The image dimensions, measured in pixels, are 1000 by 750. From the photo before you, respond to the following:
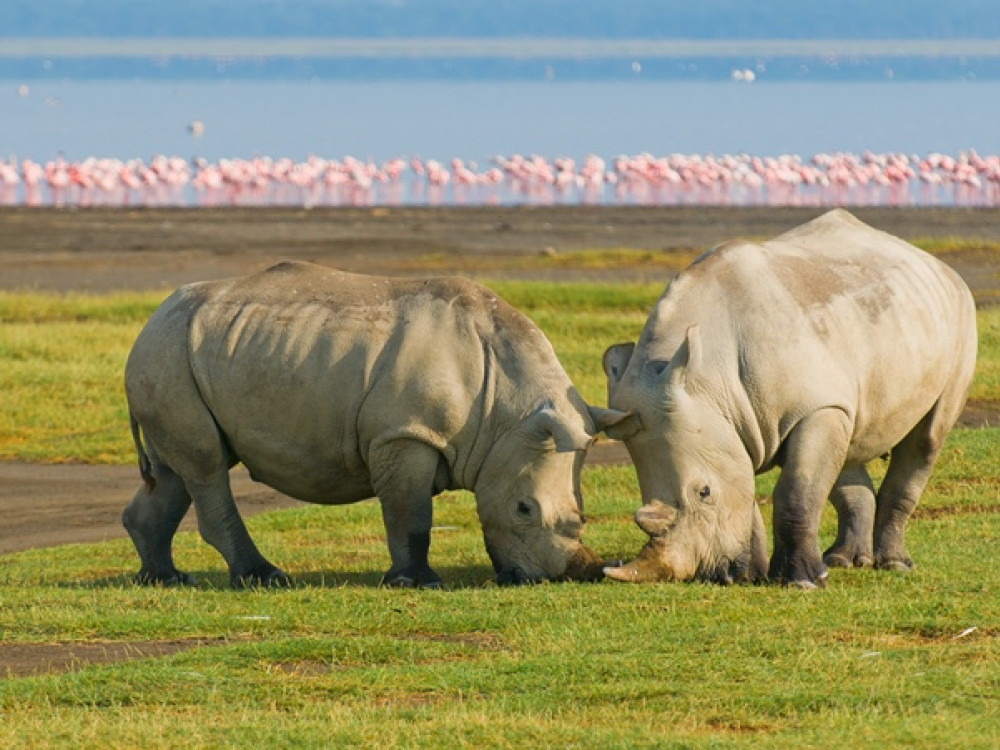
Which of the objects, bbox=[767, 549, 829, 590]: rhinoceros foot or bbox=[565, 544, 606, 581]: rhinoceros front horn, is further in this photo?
bbox=[565, 544, 606, 581]: rhinoceros front horn

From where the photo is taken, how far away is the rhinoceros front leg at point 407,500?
39.6ft

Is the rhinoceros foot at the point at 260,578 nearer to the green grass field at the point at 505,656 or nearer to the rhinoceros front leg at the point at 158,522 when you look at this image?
the green grass field at the point at 505,656

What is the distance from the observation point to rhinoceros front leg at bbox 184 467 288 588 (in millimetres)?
12500

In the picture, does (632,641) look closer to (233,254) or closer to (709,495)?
(709,495)

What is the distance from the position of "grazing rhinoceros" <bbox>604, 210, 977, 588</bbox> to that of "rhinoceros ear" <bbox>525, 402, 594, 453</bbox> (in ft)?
0.72

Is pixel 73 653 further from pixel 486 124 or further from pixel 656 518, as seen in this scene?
pixel 486 124

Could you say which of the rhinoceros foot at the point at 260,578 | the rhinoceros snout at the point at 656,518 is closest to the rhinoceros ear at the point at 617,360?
the rhinoceros snout at the point at 656,518

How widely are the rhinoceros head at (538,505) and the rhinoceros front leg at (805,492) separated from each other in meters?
1.02

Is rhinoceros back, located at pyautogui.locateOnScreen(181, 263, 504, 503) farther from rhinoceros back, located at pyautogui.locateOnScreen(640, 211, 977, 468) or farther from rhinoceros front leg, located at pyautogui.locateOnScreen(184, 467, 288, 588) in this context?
rhinoceros back, located at pyautogui.locateOnScreen(640, 211, 977, 468)

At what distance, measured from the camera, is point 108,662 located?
10.0 meters

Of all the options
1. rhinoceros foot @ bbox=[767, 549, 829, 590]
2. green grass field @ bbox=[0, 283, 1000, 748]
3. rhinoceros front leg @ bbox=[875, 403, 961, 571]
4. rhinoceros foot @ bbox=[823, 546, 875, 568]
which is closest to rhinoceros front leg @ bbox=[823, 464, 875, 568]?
rhinoceros foot @ bbox=[823, 546, 875, 568]

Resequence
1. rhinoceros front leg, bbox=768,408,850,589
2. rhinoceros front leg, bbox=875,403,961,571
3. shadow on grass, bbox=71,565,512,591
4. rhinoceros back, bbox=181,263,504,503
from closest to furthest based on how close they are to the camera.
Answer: rhinoceros front leg, bbox=768,408,850,589 < rhinoceros back, bbox=181,263,504,503 < shadow on grass, bbox=71,565,512,591 < rhinoceros front leg, bbox=875,403,961,571

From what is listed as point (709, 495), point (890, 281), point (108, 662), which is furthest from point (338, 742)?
point (890, 281)

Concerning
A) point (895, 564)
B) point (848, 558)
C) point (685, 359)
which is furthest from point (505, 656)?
point (848, 558)
